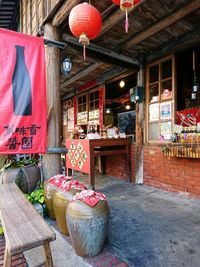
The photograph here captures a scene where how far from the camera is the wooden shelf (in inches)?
156

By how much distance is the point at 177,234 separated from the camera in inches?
109

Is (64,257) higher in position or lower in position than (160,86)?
lower

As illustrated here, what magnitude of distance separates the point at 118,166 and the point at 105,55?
11.1ft

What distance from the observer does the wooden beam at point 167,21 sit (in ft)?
10.7

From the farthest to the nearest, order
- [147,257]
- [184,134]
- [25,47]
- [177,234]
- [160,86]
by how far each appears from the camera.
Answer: [160,86]
[184,134]
[25,47]
[177,234]
[147,257]

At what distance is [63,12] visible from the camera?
11.3ft

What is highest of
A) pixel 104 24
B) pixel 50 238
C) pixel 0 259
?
pixel 104 24

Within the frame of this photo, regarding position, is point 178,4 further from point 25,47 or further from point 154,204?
point 154,204

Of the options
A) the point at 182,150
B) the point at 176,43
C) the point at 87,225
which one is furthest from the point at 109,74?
the point at 87,225

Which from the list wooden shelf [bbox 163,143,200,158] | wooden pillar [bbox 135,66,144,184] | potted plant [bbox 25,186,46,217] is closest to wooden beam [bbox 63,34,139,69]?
wooden pillar [bbox 135,66,144,184]

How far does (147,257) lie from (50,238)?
1225 mm

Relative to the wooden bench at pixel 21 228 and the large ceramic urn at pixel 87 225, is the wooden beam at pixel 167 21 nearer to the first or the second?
the large ceramic urn at pixel 87 225

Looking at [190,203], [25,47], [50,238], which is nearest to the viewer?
[50,238]

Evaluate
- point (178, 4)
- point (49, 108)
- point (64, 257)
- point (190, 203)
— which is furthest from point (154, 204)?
point (178, 4)
